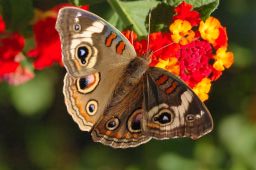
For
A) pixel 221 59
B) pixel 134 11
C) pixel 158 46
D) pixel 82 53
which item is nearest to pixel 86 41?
pixel 82 53

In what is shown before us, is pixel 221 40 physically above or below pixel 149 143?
above

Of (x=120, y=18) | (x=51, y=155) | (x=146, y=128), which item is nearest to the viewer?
(x=146, y=128)

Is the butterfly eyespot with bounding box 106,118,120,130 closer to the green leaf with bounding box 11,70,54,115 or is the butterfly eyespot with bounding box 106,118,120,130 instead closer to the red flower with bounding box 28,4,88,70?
the red flower with bounding box 28,4,88,70

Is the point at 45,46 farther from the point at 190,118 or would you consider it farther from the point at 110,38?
the point at 190,118

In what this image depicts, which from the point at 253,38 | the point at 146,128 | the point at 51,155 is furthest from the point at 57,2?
the point at 146,128

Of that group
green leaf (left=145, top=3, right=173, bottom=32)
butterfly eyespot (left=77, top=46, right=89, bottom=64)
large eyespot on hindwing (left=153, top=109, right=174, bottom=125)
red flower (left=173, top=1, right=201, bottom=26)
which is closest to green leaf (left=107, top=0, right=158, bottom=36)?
green leaf (left=145, top=3, right=173, bottom=32)

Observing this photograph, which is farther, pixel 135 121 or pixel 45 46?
pixel 45 46

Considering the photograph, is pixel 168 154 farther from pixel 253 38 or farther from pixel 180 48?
pixel 180 48
